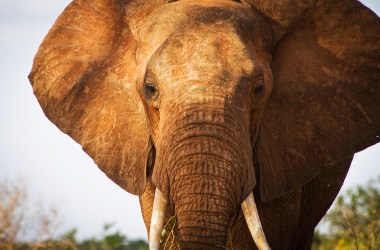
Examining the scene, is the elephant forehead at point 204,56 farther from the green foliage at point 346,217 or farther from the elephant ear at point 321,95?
the green foliage at point 346,217

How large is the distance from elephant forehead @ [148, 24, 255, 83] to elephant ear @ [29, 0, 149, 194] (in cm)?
61

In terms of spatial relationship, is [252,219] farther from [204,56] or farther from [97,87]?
[97,87]

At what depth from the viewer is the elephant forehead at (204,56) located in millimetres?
6707

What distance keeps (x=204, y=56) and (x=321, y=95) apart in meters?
1.34

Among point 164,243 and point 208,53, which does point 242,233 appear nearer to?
point 164,243

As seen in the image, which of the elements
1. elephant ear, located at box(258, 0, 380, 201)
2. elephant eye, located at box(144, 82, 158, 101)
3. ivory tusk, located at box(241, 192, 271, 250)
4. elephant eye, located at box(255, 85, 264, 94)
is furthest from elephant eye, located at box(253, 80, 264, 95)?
ivory tusk, located at box(241, 192, 271, 250)

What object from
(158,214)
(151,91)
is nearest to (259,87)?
(151,91)

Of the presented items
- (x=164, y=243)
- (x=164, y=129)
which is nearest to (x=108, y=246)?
(x=164, y=243)

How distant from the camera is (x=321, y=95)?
304 inches

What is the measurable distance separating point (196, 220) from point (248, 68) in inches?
47.3

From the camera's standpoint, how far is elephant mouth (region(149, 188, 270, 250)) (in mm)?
6543

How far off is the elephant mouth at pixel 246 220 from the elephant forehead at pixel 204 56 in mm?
809

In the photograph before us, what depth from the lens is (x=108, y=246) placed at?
13773 mm

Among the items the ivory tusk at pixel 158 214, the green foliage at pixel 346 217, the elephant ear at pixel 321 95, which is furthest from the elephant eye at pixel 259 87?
the green foliage at pixel 346 217
